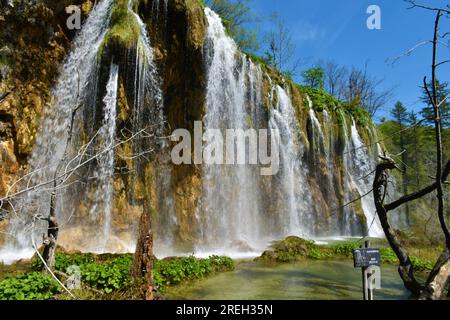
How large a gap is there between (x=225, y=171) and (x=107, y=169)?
6.38m

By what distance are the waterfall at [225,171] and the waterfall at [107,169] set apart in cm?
458

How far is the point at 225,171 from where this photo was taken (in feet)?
61.9

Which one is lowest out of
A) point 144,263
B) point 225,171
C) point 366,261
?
point 144,263

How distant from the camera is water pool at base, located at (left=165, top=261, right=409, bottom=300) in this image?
768 centimetres

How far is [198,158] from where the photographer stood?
58.4 ft

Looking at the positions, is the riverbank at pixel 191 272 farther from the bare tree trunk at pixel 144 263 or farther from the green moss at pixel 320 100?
the green moss at pixel 320 100

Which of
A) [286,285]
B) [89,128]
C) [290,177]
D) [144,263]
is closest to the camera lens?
[144,263]

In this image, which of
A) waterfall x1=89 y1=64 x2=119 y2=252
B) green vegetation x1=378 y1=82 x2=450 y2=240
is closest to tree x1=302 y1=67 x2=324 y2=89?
green vegetation x1=378 y1=82 x2=450 y2=240

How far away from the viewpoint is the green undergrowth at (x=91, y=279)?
19.6 ft

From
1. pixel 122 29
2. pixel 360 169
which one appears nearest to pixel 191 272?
pixel 122 29

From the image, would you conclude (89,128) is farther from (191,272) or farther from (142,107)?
(191,272)

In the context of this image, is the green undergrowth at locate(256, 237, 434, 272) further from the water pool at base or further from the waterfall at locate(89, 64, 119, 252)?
the waterfall at locate(89, 64, 119, 252)

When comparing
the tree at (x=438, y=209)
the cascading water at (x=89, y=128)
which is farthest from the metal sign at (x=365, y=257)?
the cascading water at (x=89, y=128)
